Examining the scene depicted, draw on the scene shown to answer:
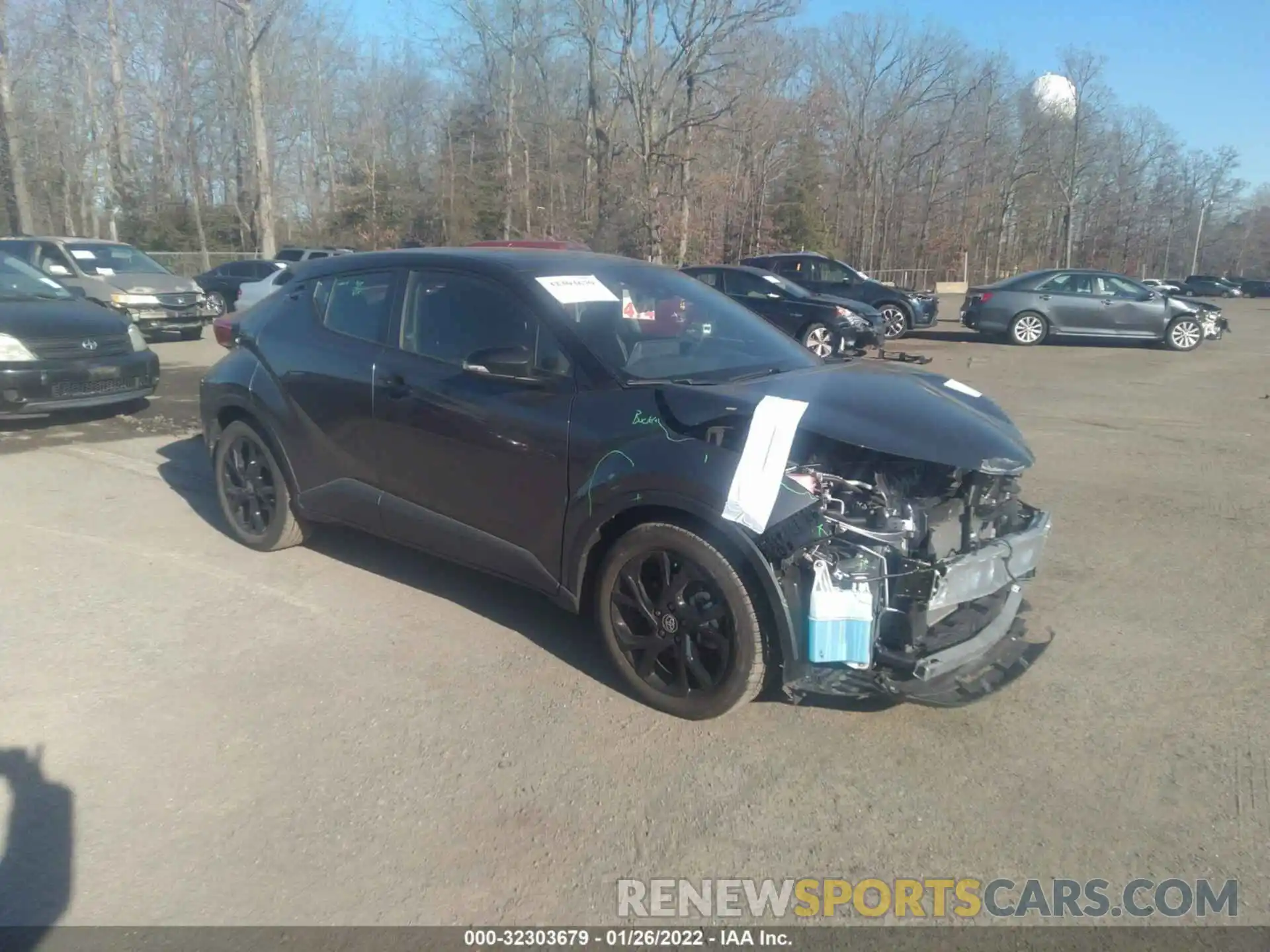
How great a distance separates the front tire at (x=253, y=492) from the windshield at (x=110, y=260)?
42.0 feet

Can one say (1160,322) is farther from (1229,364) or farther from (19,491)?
(19,491)

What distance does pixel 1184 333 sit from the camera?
19.8 m

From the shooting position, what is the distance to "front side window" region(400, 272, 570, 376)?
423 centimetres

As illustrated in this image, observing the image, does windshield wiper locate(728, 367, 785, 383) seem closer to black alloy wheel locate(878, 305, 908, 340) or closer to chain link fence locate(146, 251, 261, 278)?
black alloy wheel locate(878, 305, 908, 340)

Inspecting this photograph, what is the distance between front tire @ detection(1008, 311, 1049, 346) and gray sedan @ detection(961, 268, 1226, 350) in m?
0.01

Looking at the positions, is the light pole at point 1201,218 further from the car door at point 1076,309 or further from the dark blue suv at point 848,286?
the dark blue suv at point 848,286

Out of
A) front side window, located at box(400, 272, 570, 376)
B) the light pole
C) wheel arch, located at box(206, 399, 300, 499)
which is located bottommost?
wheel arch, located at box(206, 399, 300, 499)

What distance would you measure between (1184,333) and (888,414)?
1918 cm

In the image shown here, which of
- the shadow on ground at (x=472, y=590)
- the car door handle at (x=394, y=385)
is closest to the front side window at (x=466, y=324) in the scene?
the car door handle at (x=394, y=385)

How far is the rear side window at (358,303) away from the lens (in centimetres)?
491

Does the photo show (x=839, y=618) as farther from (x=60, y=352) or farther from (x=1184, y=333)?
(x=1184, y=333)

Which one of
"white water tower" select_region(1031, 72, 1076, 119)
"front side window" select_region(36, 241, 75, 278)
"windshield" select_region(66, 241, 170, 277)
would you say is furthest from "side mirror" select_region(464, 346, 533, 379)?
"white water tower" select_region(1031, 72, 1076, 119)

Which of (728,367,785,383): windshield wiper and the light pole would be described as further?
the light pole

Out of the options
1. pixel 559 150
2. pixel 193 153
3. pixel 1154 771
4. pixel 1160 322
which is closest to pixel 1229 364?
pixel 1160 322
